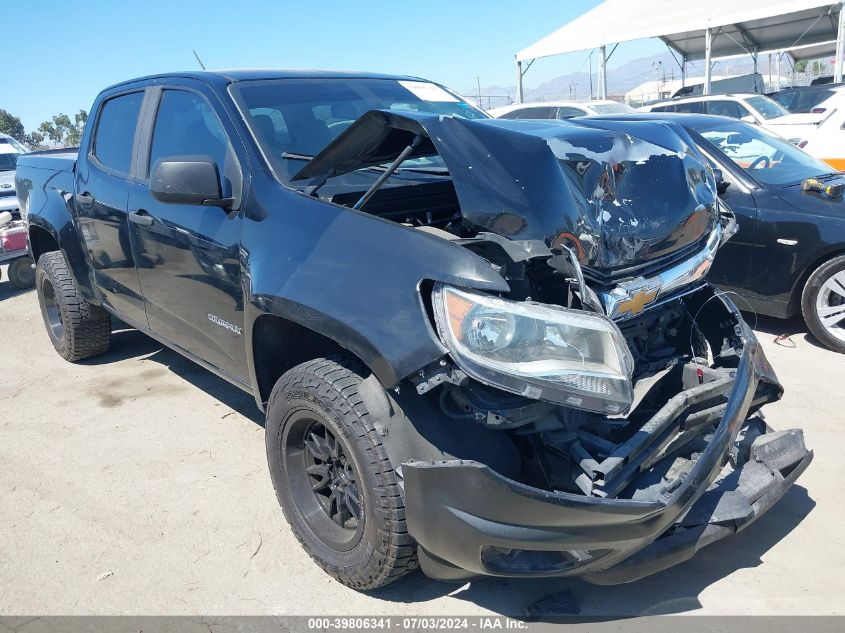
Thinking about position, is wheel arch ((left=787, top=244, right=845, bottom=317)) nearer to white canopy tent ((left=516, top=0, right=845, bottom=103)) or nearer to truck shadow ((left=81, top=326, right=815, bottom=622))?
truck shadow ((left=81, top=326, right=815, bottom=622))

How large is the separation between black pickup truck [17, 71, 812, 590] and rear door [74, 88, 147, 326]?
602 millimetres

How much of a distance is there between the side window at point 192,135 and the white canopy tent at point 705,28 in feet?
54.7

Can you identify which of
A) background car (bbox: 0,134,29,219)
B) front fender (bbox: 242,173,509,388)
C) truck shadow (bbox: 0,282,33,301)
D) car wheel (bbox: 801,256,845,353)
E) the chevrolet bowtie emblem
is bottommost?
truck shadow (bbox: 0,282,33,301)

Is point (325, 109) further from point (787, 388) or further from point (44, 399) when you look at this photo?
point (787, 388)

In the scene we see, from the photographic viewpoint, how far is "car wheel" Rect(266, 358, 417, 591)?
2387 mm

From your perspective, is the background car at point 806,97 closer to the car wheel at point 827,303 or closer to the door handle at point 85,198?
the car wheel at point 827,303

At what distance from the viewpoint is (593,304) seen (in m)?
2.34

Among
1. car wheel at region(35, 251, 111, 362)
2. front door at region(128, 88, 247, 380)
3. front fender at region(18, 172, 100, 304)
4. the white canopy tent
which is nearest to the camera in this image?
front door at region(128, 88, 247, 380)

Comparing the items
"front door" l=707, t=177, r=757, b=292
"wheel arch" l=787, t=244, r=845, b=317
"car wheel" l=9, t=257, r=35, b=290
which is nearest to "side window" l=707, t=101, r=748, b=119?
"front door" l=707, t=177, r=757, b=292

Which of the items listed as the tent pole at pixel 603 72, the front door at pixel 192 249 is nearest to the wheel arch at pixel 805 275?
the front door at pixel 192 249

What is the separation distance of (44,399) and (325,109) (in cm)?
287

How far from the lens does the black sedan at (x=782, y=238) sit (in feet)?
16.5

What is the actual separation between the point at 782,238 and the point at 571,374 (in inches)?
147

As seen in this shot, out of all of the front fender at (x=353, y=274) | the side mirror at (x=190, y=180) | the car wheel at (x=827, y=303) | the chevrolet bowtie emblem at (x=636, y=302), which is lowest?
the car wheel at (x=827, y=303)
